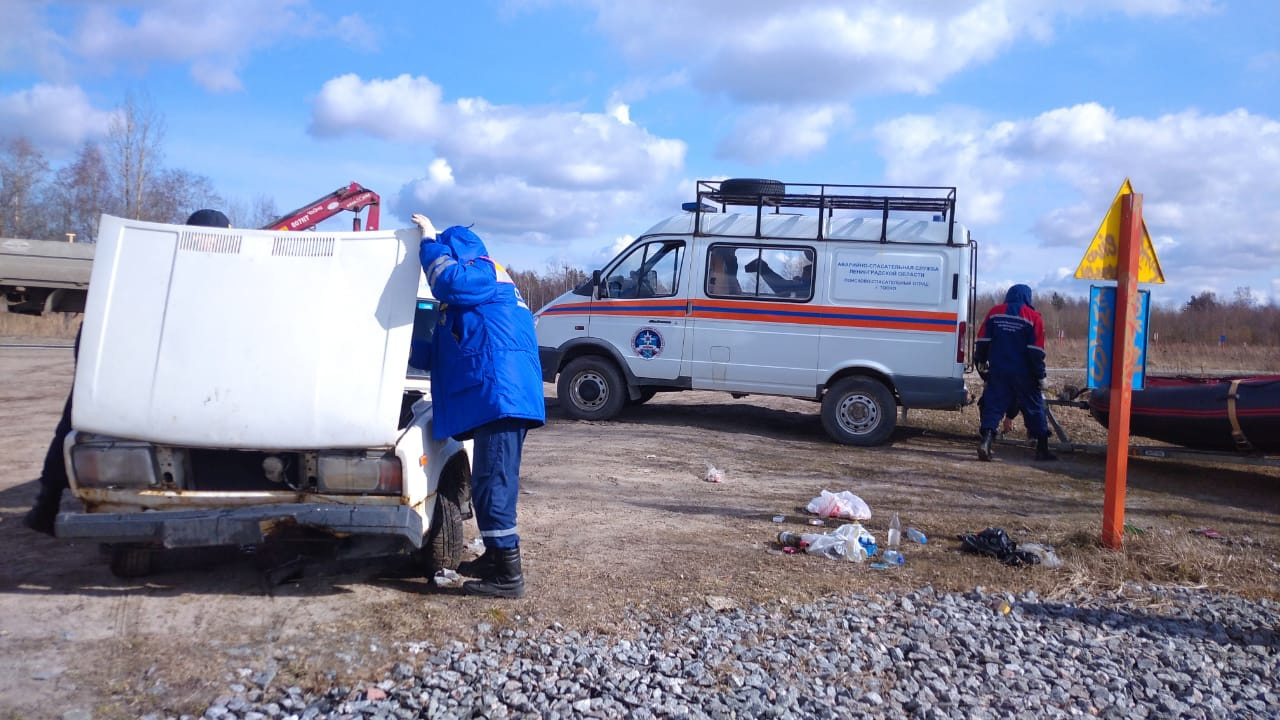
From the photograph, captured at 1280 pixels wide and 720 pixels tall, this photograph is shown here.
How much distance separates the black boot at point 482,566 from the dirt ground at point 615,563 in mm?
200

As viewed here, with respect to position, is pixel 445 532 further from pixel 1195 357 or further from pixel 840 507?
pixel 1195 357

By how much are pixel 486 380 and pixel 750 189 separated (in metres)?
7.40

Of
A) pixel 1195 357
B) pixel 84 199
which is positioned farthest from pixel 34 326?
pixel 1195 357

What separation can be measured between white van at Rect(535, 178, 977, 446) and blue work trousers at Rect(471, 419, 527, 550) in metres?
6.66

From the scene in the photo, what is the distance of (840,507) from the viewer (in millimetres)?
6895

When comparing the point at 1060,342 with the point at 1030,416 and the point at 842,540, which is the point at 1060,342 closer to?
the point at 1030,416

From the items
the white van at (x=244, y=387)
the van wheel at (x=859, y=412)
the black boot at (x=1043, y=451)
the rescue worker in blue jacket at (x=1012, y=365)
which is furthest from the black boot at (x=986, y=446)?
the white van at (x=244, y=387)

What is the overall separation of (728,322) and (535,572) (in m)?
6.38

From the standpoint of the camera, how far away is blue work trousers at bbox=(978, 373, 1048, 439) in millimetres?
10062

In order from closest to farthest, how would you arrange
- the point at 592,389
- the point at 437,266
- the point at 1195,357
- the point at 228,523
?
1. the point at 228,523
2. the point at 437,266
3. the point at 592,389
4. the point at 1195,357

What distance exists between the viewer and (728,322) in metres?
11.2

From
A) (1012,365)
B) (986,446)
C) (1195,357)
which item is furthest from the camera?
(1195,357)

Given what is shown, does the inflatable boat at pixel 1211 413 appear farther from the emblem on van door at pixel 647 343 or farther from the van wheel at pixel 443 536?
the van wheel at pixel 443 536

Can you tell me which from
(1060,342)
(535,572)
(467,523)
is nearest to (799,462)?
(467,523)
